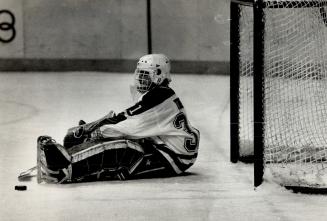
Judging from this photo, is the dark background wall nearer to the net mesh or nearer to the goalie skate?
the net mesh

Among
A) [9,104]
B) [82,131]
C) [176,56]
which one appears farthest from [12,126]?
[176,56]

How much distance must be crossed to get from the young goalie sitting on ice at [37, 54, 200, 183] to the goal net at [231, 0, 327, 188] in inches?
20.2

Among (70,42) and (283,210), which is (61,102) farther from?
(283,210)

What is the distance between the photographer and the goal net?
454 centimetres

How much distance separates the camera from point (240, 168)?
17.1ft

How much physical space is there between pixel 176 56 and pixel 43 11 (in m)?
2.06

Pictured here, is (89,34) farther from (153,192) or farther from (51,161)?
(153,192)

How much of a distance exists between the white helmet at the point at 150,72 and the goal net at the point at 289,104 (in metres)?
0.58

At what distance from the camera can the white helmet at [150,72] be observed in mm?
4773

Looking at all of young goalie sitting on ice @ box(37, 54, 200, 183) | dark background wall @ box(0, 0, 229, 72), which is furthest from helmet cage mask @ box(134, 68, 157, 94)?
dark background wall @ box(0, 0, 229, 72)

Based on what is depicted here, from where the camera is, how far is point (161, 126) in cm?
475

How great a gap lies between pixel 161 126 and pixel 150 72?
0.34m

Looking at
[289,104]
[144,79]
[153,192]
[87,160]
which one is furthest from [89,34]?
[153,192]

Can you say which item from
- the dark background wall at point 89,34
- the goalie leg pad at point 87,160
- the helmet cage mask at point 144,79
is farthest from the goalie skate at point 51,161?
the dark background wall at point 89,34
